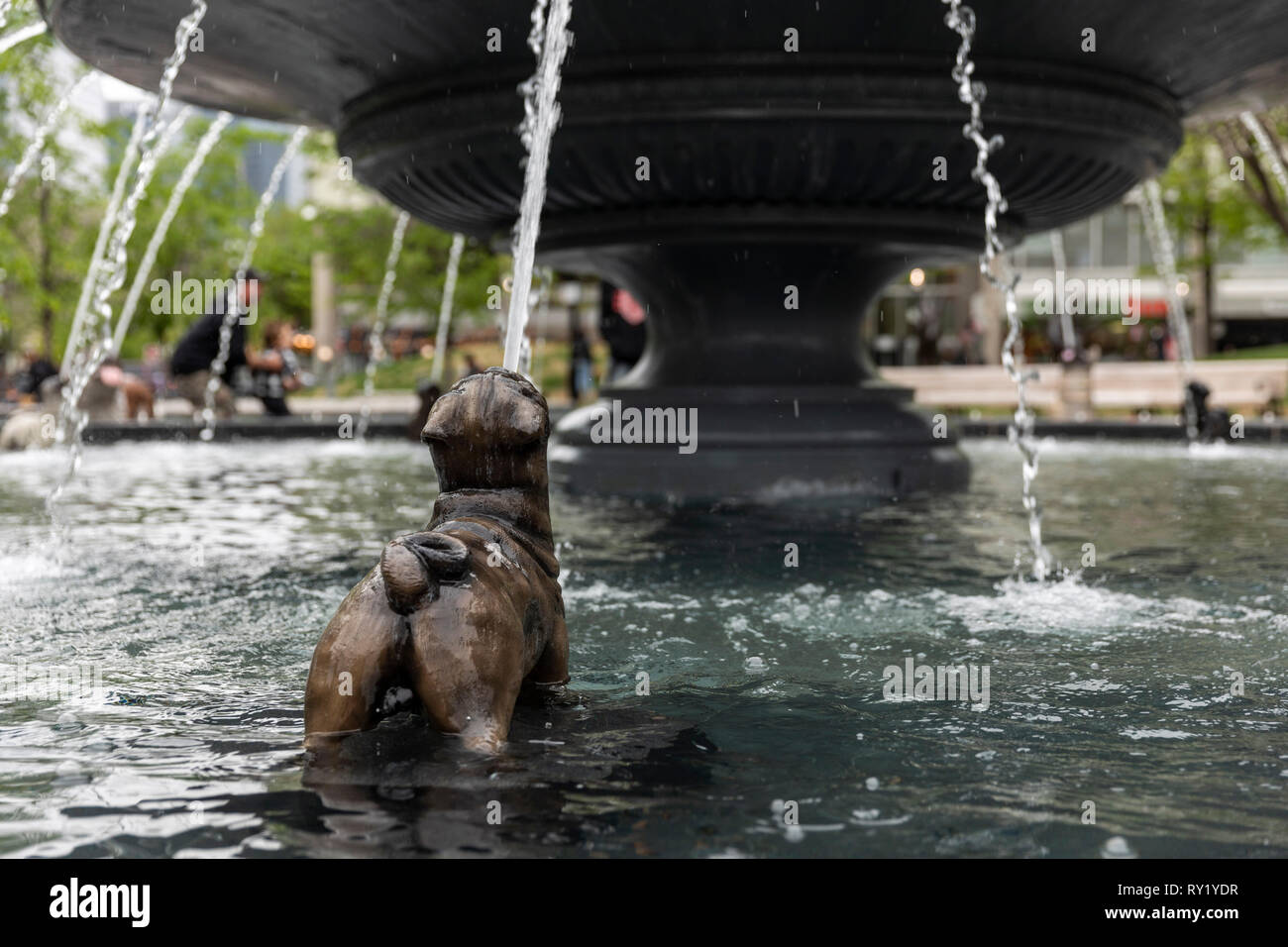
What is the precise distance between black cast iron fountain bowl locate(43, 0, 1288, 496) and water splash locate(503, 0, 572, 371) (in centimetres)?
9

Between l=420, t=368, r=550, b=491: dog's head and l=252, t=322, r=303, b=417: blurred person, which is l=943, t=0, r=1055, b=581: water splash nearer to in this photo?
l=420, t=368, r=550, b=491: dog's head

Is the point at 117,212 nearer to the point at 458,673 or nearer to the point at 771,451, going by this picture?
the point at 771,451

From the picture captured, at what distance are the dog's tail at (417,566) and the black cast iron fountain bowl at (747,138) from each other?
4.03 m

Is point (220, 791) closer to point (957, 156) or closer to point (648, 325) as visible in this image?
point (957, 156)

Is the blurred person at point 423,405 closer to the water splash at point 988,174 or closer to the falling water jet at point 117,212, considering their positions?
the falling water jet at point 117,212

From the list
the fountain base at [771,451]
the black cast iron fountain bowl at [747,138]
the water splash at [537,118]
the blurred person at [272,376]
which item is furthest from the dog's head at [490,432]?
the blurred person at [272,376]

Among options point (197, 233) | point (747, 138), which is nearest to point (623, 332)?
point (747, 138)

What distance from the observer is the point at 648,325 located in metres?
9.23

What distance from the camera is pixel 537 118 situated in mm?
6793

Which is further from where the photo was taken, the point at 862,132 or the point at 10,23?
the point at 10,23

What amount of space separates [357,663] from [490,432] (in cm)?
A: 71

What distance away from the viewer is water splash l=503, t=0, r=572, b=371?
234 inches
